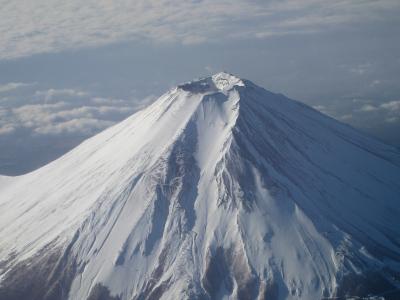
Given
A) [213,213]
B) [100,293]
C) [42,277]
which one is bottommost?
[42,277]

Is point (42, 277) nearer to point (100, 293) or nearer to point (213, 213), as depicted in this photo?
point (100, 293)

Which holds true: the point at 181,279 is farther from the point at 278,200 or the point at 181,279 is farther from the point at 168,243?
the point at 278,200

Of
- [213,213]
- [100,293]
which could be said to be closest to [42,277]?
[100,293]

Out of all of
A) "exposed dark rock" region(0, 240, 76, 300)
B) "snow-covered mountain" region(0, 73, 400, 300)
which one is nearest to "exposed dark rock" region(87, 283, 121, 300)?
"snow-covered mountain" region(0, 73, 400, 300)

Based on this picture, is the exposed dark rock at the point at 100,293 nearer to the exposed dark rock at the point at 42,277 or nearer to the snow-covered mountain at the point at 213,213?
the snow-covered mountain at the point at 213,213

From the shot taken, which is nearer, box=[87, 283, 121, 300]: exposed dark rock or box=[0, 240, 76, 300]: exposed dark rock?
box=[87, 283, 121, 300]: exposed dark rock

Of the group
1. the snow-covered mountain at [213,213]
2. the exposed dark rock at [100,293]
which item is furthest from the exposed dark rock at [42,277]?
the exposed dark rock at [100,293]

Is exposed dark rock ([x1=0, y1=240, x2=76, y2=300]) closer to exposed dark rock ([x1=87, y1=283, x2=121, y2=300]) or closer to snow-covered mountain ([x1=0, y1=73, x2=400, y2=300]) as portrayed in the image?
snow-covered mountain ([x1=0, y1=73, x2=400, y2=300])

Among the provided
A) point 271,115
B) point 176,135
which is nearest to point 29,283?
point 176,135
